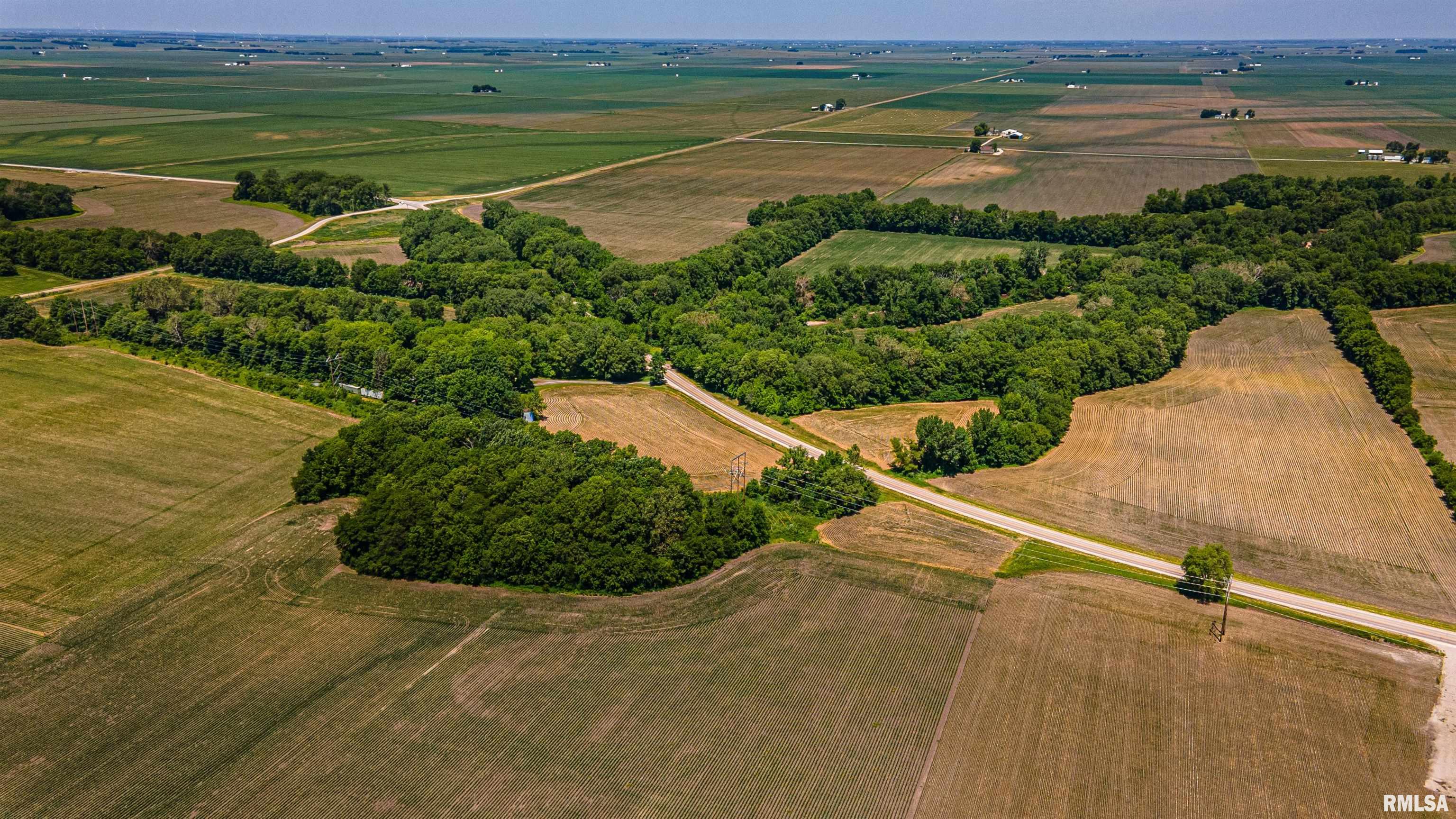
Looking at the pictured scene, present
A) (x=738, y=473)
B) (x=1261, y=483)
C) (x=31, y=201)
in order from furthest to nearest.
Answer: (x=31, y=201) → (x=738, y=473) → (x=1261, y=483)

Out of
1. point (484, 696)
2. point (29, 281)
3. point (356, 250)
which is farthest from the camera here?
point (356, 250)

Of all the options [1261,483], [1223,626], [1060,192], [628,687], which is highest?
[1060,192]

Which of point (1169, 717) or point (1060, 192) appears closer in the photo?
point (1169, 717)

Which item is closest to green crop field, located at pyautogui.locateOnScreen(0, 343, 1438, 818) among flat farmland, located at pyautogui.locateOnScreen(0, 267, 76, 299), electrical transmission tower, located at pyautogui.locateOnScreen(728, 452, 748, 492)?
electrical transmission tower, located at pyautogui.locateOnScreen(728, 452, 748, 492)

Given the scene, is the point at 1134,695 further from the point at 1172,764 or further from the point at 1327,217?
the point at 1327,217

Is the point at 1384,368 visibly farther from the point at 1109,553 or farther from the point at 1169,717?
the point at 1169,717

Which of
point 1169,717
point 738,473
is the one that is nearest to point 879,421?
point 738,473

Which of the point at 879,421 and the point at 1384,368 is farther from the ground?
the point at 1384,368

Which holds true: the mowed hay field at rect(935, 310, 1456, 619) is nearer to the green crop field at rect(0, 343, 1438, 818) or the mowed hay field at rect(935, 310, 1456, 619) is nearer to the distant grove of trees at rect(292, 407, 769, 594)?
the green crop field at rect(0, 343, 1438, 818)
